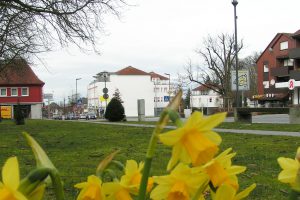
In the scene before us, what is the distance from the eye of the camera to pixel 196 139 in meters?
0.72

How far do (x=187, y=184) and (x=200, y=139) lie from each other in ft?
0.36

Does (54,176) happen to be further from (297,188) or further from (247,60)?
(247,60)

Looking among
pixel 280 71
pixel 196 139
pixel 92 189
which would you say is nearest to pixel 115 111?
pixel 92 189

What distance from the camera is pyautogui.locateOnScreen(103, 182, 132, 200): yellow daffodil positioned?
2.90 feet

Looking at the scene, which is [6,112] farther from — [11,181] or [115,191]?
[11,181]

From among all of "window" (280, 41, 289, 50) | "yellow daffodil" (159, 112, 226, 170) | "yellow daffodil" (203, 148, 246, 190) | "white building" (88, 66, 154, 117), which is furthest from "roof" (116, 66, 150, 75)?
"yellow daffodil" (159, 112, 226, 170)

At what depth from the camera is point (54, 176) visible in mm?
742

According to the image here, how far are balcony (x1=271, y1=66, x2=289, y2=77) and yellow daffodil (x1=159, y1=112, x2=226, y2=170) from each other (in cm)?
6302

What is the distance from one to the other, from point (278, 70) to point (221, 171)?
64.2 m

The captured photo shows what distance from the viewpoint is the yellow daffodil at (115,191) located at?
34.8 inches

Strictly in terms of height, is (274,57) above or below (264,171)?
above

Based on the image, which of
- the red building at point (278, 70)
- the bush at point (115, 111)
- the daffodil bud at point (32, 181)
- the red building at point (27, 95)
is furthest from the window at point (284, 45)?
the daffodil bud at point (32, 181)

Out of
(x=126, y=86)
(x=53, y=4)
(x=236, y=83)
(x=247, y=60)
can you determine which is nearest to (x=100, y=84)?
(x=126, y=86)

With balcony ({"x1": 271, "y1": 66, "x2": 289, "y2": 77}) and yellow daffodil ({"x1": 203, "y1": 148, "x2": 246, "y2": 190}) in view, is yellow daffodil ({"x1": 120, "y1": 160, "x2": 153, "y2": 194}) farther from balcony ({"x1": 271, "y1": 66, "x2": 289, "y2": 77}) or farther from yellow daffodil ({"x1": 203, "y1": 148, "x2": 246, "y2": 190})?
balcony ({"x1": 271, "y1": 66, "x2": 289, "y2": 77})
